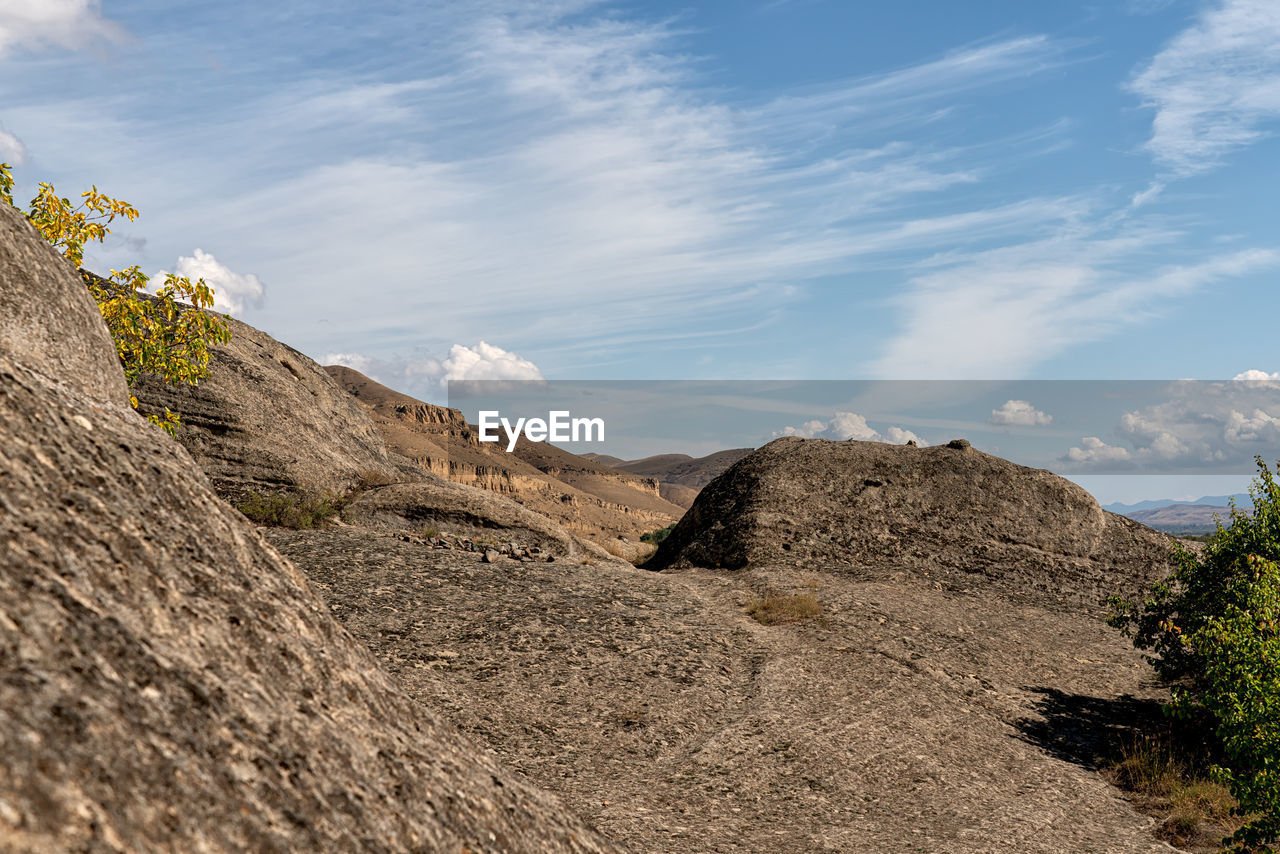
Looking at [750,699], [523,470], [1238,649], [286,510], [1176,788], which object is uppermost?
[523,470]

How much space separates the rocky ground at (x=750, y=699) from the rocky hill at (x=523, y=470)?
41.3m

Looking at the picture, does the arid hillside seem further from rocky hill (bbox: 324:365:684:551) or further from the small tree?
rocky hill (bbox: 324:365:684:551)

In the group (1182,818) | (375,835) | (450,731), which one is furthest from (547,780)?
(1182,818)

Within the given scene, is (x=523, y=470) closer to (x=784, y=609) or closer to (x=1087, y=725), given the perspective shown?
(x=784, y=609)

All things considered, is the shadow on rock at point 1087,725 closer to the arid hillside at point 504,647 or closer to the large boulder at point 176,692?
the arid hillside at point 504,647

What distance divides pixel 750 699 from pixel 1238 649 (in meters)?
5.82

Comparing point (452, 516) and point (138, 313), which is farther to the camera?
point (452, 516)

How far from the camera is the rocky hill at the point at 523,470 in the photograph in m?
80.1

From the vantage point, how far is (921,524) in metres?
21.8

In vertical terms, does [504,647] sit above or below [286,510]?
below

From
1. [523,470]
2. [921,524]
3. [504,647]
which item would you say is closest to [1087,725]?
[921,524]

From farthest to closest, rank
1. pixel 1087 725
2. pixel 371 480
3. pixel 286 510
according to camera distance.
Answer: pixel 371 480 < pixel 286 510 < pixel 1087 725

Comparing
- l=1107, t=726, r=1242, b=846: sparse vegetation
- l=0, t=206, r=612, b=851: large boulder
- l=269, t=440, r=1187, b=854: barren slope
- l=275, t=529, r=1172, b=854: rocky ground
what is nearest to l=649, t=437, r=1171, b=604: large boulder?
l=269, t=440, r=1187, b=854: barren slope

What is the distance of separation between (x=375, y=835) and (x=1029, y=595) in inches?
756
